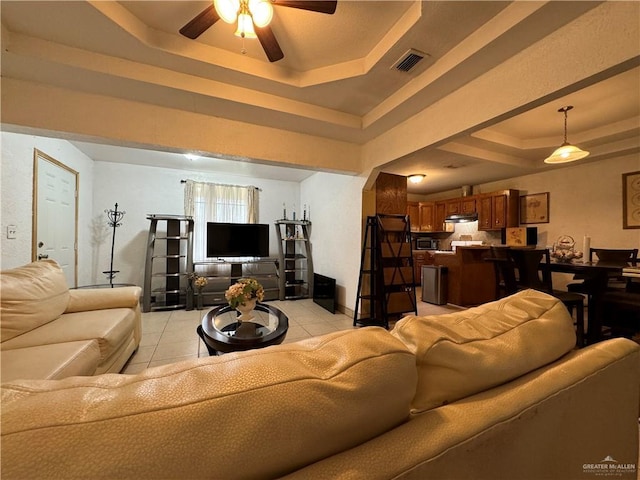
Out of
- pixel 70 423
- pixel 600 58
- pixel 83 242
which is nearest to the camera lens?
pixel 70 423

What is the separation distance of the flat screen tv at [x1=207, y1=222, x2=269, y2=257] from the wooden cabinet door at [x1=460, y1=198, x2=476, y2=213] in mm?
4309

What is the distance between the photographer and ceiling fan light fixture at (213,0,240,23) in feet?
4.72

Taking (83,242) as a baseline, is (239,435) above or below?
below

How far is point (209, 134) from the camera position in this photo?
2.65 metres

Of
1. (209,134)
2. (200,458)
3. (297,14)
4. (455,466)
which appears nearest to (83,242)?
(209,134)

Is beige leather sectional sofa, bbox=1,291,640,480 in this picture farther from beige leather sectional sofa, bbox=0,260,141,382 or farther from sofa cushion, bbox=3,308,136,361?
sofa cushion, bbox=3,308,136,361

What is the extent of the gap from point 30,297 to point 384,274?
11.1 ft

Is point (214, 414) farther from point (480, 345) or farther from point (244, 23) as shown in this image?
point (244, 23)

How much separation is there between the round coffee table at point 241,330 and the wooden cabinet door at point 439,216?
5.12 metres

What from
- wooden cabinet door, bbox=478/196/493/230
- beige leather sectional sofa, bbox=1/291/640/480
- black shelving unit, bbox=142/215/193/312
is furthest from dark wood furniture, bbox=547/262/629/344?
black shelving unit, bbox=142/215/193/312

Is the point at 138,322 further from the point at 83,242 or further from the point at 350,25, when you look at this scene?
the point at 350,25

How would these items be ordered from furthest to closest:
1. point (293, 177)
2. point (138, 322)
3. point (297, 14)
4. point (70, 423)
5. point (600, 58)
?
point (293, 177) < point (138, 322) < point (297, 14) < point (600, 58) < point (70, 423)

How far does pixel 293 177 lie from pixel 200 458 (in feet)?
17.3

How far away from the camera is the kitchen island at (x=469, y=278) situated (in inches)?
166
